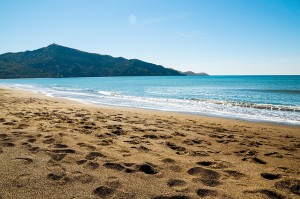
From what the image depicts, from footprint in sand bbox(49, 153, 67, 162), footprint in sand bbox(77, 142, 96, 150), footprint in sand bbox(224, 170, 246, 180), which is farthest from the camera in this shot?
footprint in sand bbox(77, 142, 96, 150)

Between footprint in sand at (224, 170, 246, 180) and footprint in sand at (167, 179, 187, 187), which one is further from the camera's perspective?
footprint in sand at (224, 170, 246, 180)

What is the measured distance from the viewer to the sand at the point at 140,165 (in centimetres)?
352

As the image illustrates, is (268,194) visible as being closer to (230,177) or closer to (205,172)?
Result: (230,177)

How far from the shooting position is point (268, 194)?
354cm

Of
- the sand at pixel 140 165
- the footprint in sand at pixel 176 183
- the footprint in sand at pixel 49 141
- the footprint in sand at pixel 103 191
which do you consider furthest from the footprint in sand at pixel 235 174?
the footprint in sand at pixel 49 141

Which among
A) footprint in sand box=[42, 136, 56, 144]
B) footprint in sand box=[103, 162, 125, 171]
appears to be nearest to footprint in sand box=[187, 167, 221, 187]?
footprint in sand box=[103, 162, 125, 171]

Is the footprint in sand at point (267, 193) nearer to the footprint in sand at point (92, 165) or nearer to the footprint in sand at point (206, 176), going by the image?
the footprint in sand at point (206, 176)

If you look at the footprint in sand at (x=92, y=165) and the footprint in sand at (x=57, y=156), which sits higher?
the footprint in sand at (x=57, y=156)

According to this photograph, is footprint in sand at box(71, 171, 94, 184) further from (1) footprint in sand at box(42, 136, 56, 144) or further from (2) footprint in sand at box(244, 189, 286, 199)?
(2) footprint in sand at box(244, 189, 286, 199)

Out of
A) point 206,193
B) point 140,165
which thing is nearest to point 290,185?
point 206,193

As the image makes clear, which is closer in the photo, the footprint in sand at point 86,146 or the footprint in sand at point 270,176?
the footprint in sand at point 270,176

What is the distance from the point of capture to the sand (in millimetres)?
3520

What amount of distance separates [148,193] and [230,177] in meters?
1.59

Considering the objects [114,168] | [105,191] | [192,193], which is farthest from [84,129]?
[192,193]
